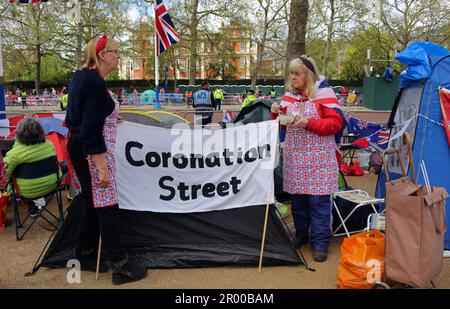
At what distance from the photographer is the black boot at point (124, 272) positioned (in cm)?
355

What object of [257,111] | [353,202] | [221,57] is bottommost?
[353,202]

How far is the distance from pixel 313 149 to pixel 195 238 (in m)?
1.39

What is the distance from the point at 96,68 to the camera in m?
3.28

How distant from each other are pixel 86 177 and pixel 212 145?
1165 mm

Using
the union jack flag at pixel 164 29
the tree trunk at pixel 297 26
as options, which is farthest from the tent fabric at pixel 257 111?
the union jack flag at pixel 164 29

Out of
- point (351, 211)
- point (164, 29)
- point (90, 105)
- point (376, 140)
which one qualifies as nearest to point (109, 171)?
point (90, 105)

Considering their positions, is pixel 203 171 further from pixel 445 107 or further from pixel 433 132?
pixel 445 107

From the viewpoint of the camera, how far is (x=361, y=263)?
3264 mm

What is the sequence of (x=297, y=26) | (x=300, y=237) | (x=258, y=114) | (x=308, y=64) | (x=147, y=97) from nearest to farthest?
(x=308, y=64), (x=300, y=237), (x=258, y=114), (x=297, y=26), (x=147, y=97)

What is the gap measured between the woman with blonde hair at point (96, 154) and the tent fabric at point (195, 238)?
0.90 ft

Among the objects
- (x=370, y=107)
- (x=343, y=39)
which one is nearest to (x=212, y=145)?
(x=370, y=107)

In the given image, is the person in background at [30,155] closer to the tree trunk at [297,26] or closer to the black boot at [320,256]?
the black boot at [320,256]
